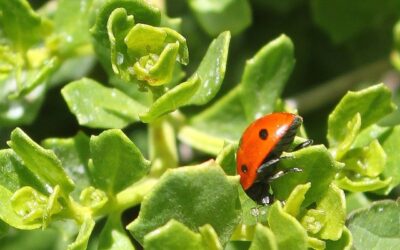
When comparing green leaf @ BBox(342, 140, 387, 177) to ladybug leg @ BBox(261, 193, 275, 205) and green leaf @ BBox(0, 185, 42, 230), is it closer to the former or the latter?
ladybug leg @ BBox(261, 193, 275, 205)

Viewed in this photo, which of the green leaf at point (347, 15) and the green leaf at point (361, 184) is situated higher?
the green leaf at point (361, 184)

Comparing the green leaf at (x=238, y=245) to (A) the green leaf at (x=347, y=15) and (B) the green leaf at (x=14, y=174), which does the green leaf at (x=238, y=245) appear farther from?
(A) the green leaf at (x=347, y=15)

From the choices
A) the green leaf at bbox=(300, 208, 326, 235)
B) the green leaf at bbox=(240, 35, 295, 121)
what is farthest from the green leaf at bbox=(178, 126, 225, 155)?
the green leaf at bbox=(300, 208, 326, 235)

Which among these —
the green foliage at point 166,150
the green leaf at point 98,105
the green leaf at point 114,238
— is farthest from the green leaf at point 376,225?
the green leaf at point 98,105

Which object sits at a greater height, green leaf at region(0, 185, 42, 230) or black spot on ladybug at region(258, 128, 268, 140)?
black spot on ladybug at region(258, 128, 268, 140)

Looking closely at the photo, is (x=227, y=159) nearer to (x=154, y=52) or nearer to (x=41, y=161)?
(x=154, y=52)

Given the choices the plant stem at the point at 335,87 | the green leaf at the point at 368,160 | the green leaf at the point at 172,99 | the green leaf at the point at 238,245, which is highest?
the green leaf at the point at 172,99

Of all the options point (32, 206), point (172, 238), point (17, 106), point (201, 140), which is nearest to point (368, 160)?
point (201, 140)
